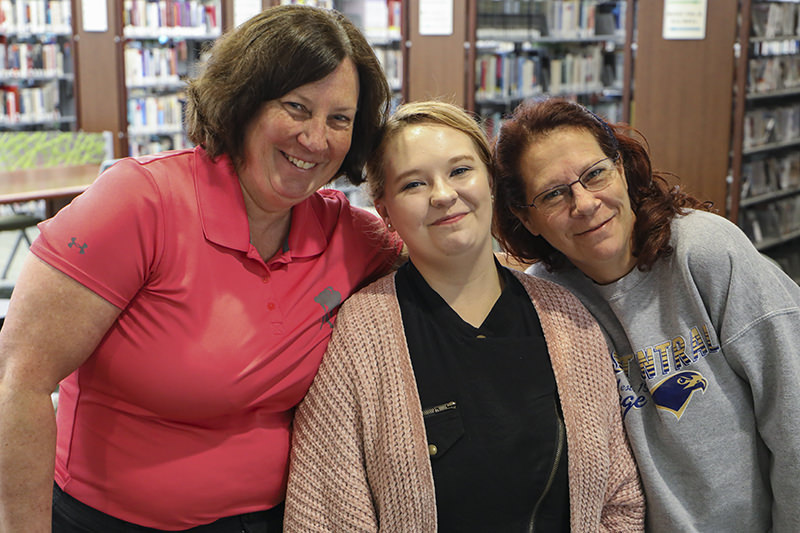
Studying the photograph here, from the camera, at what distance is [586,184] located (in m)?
1.56

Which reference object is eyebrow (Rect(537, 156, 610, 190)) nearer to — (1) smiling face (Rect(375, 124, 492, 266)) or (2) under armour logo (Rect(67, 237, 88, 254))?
(1) smiling face (Rect(375, 124, 492, 266))

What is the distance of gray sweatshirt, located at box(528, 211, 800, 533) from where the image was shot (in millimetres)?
1471

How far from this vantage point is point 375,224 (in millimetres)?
1756

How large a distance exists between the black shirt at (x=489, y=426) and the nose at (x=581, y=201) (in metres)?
0.27

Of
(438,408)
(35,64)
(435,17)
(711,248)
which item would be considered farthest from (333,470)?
(35,64)

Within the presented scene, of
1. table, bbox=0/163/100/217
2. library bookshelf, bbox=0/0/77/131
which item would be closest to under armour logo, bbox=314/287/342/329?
table, bbox=0/163/100/217

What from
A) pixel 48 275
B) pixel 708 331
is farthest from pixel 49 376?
pixel 708 331

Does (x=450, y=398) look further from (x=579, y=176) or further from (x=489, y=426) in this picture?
(x=579, y=176)

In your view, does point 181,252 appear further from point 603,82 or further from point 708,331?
point 603,82

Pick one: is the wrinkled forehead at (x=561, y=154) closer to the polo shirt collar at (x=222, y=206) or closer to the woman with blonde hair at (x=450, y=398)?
the woman with blonde hair at (x=450, y=398)

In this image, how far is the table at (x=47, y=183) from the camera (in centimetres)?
441

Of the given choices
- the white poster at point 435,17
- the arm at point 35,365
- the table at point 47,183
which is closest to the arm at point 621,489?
the arm at point 35,365

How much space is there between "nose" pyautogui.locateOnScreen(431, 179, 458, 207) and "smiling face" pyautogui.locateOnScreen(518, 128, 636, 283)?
220mm

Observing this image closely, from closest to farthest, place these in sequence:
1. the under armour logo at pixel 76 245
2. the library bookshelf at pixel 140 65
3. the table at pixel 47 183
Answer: the under armour logo at pixel 76 245, the table at pixel 47 183, the library bookshelf at pixel 140 65
